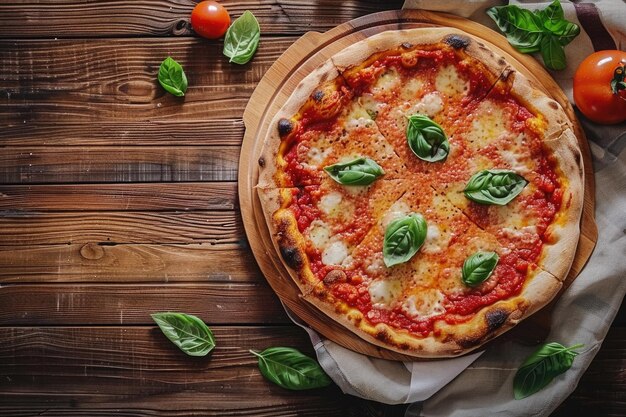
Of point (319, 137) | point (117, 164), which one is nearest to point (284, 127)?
→ point (319, 137)

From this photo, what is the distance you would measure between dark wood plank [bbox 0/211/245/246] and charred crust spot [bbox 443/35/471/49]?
57.9 inches

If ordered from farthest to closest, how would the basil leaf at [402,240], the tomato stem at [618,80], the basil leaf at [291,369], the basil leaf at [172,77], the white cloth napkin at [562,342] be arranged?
1. the basil leaf at [172,77]
2. the basil leaf at [291,369]
3. the white cloth napkin at [562,342]
4. the basil leaf at [402,240]
5. the tomato stem at [618,80]

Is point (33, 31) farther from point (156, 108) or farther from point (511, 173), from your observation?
point (511, 173)

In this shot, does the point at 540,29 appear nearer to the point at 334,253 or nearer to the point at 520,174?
the point at 520,174

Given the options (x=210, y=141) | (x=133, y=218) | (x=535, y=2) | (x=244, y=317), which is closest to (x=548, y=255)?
(x=535, y=2)

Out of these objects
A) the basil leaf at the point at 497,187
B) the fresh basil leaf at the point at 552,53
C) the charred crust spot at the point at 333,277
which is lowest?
the charred crust spot at the point at 333,277

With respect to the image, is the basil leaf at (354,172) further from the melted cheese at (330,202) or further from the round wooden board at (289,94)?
the round wooden board at (289,94)

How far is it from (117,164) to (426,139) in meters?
1.72

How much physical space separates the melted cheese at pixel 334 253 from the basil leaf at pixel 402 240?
0.81 ft

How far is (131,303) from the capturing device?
13.8 feet

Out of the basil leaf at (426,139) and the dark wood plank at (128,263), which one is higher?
the basil leaf at (426,139)

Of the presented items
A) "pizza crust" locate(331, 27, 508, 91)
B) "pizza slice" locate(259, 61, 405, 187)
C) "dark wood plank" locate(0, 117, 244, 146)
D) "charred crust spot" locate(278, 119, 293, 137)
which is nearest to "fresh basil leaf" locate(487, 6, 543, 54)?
"pizza crust" locate(331, 27, 508, 91)

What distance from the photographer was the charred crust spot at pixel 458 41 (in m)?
3.85

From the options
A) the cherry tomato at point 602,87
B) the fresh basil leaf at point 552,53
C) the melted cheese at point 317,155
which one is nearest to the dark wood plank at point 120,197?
the melted cheese at point 317,155
